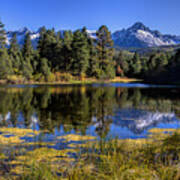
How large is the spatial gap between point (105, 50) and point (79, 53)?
34.9 ft

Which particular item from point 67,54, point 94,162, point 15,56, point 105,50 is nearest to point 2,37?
point 15,56

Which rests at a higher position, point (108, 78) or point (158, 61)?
point (158, 61)

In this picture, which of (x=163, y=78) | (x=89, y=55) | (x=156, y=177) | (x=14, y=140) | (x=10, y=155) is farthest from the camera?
(x=163, y=78)

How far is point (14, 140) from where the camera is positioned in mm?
7129

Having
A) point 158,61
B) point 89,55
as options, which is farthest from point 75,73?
point 158,61

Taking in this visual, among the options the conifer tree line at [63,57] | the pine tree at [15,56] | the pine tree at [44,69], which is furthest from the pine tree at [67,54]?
the pine tree at [15,56]

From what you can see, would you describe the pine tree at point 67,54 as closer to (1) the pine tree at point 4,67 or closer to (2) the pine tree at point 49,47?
(2) the pine tree at point 49,47

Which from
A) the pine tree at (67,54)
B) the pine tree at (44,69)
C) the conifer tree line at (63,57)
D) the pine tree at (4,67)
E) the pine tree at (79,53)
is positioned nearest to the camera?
the pine tree at (4,67)

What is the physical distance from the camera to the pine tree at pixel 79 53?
173ft

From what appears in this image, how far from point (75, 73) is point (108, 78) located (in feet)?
A: 31.3

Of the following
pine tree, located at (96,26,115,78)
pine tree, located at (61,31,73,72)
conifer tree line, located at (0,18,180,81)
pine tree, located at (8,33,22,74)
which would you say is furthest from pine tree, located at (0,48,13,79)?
pine tree, located at (96,26,115,78)

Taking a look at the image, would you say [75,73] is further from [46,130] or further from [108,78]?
[46,130]

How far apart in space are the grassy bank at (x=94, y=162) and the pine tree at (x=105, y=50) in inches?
2089

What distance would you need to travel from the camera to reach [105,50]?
60.5 m
